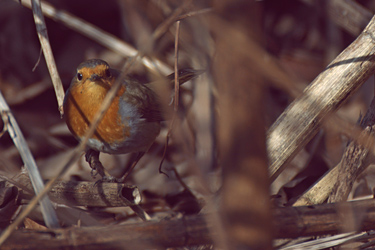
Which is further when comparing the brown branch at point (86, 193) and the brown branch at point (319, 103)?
the brown branch at point (86, 193)

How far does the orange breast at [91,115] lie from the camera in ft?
8.45

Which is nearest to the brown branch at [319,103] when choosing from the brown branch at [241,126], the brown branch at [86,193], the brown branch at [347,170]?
the brown branch at [347,170]

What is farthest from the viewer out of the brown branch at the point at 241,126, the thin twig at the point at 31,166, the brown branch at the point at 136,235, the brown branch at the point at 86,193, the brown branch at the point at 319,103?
the brown branch at the point at 86,193

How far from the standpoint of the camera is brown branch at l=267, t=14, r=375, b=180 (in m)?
1.81

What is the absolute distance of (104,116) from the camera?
2596mm

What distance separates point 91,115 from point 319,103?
4.08 feet

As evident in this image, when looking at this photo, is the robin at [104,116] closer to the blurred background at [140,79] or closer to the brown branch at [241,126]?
the blurred background at [140,79]

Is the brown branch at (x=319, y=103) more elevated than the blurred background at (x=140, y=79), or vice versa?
the blurred background at (x=140, y=79)

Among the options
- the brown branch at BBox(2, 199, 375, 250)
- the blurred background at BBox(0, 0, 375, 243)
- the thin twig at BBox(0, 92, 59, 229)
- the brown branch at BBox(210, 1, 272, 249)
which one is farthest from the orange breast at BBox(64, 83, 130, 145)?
the brown branch at BBox(210, 1, 272, 249)

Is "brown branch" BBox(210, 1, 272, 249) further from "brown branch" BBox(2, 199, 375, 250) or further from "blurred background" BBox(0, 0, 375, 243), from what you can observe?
"blurred background" BBox(0, 0, 375, 243)

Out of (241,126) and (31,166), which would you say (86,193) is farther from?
(241,126)

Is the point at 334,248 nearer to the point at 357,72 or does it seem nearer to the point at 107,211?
the point at 357,72

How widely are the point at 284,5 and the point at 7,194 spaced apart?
3.01 meters

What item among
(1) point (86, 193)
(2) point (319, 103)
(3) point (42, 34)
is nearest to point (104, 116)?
(3) point (42, 34)
